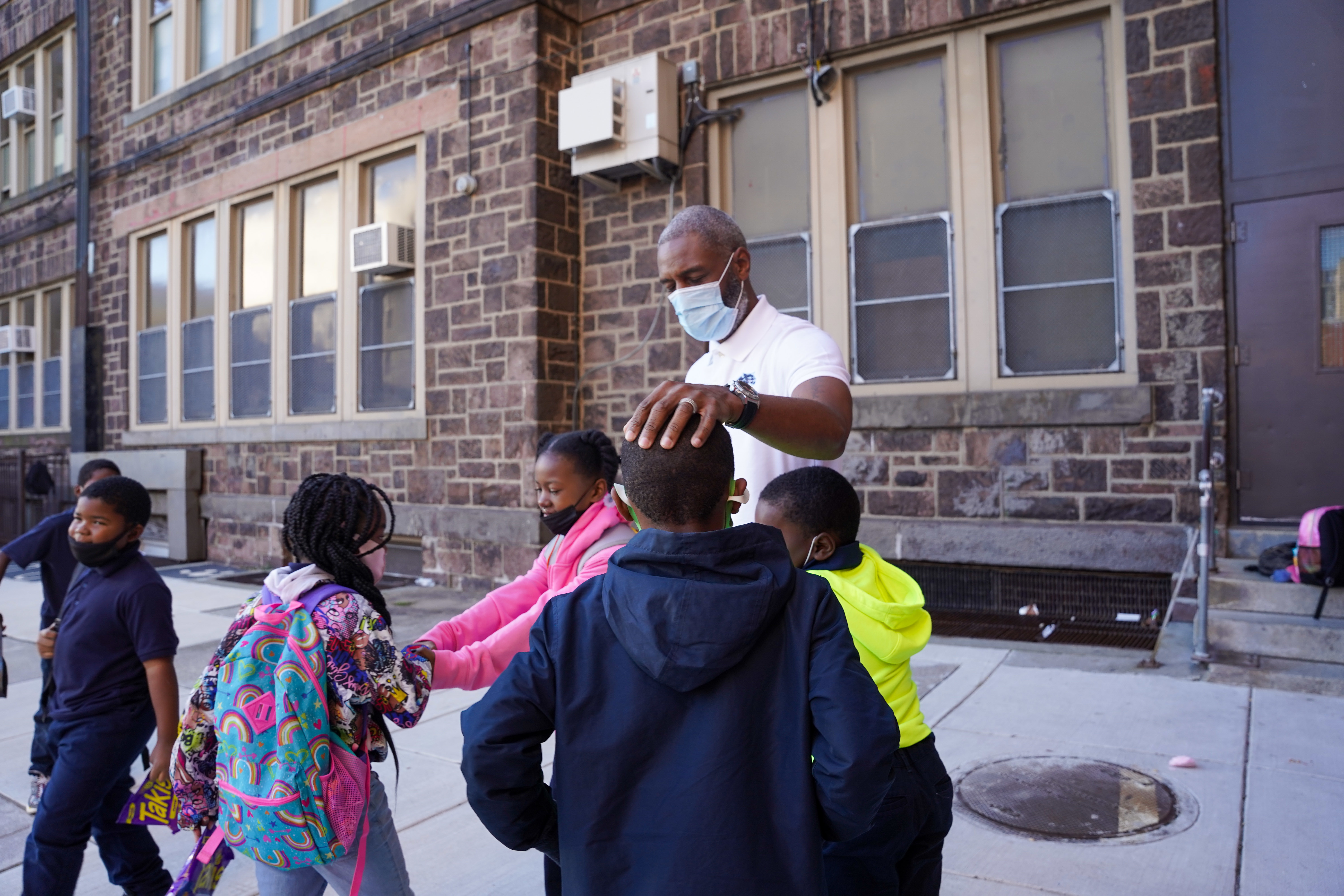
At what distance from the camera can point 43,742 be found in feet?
9.48

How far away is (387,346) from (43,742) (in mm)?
6593

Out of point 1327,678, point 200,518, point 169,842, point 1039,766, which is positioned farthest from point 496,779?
point 200,518

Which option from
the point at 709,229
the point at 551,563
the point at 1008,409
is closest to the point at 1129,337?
the point at 1008,409

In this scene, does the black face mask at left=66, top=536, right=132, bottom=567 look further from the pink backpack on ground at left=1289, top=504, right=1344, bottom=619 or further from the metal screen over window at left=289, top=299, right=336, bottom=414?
the metal screen over window at left=289, top=299, right=336, bottom=414

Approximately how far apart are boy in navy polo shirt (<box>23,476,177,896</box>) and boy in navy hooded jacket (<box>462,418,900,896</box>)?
166 centimetres

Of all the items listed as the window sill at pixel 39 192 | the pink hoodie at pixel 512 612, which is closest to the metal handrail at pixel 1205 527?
the pink hoodie at pixel 512 612

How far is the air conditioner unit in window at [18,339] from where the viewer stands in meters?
13.7

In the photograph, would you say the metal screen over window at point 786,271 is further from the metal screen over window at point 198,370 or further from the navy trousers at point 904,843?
the metal screen over window at point 198,370

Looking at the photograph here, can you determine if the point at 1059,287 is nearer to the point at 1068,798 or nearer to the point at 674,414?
the point at 1068,798

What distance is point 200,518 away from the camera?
36.2ft

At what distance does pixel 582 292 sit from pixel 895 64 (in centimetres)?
313

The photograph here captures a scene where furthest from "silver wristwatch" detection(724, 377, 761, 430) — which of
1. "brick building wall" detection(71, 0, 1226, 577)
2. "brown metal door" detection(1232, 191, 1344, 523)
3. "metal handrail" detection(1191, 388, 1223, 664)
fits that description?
"brown metal door" detection(1232, 191, 1344, 523)

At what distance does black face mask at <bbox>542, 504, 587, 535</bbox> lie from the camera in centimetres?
254

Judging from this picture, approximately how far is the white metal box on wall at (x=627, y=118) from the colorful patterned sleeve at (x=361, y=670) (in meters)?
5.87
